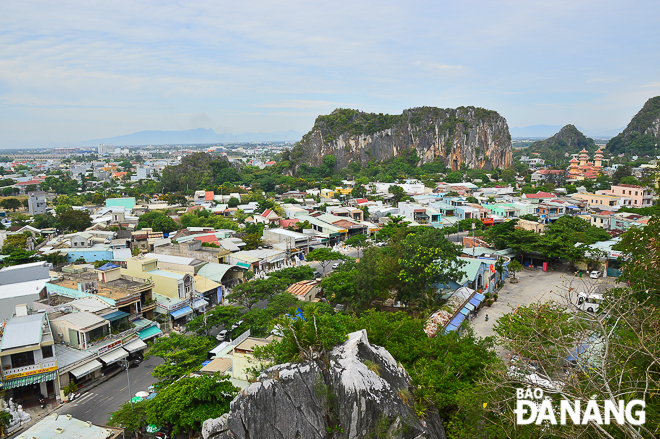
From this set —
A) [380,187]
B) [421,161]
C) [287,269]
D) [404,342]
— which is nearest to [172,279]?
[287,269]

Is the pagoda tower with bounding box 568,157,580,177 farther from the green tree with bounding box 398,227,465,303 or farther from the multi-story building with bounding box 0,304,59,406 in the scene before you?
the multi-story building with bounding box 0,304,59,406

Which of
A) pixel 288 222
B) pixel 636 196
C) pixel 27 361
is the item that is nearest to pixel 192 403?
pixel 27 361

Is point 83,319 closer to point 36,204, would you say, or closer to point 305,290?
point 305,290

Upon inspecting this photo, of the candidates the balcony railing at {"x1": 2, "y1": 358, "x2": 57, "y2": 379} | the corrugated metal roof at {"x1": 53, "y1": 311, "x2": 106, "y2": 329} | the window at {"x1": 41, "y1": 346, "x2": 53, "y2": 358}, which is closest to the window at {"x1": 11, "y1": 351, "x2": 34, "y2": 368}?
the balcony railing at {"x1": 2, "y1": 358, "x2": 57, "y2": 379}

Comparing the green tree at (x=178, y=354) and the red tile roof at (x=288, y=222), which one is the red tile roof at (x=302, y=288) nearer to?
the green tree at (x=178, y=354)

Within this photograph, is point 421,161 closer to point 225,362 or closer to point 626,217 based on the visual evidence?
point 626,217
